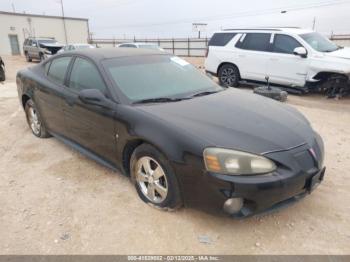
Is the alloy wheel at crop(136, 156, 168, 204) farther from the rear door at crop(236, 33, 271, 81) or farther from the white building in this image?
the white building

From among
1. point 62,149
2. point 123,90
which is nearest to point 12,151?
point 62,149

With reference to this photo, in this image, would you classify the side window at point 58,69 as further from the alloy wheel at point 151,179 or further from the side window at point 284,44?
the side window at point 284,44

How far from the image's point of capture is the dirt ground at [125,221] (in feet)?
8.59

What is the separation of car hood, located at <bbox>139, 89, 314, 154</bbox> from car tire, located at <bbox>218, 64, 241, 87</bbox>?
6.06 m

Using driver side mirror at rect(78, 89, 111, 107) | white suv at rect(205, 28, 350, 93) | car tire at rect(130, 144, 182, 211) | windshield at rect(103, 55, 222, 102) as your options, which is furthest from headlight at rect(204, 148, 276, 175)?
white suv at rect(205, 28, 350, 93)

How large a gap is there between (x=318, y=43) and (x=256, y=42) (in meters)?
1.63

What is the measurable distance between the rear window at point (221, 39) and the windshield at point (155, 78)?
593cm

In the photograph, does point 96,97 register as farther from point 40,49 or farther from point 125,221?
point 40,49

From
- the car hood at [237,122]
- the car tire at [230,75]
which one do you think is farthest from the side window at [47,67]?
the car tire at [230,75]

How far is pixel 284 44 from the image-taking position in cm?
838

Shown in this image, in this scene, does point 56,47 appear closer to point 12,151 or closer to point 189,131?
point 12,151

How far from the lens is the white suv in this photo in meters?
7.74

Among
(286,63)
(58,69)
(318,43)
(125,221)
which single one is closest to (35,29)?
(286,63)

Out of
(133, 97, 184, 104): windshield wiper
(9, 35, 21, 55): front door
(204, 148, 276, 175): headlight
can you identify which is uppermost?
(133, 97, 184, 104): windshield wiper
